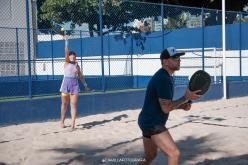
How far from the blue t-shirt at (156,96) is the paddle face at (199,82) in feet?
0.74

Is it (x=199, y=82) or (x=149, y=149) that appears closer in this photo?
(x=199, y=82)

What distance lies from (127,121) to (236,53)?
9277mm

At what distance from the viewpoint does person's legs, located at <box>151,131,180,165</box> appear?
4520 millimetres

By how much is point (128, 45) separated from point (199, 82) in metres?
16.6

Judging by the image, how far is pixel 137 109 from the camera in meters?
12.8

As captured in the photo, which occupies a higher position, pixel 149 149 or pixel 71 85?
pixel 71 85

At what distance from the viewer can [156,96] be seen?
4609 millimetres

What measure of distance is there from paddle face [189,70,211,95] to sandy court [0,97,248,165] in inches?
82.0

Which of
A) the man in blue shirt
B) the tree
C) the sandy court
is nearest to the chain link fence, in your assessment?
the tree

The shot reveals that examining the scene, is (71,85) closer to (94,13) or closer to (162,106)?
(162,106)

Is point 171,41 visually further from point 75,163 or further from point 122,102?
point 75,163

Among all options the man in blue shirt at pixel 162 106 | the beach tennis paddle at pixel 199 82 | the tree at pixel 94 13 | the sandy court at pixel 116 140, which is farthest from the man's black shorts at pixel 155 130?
the tree at pixel 94 13

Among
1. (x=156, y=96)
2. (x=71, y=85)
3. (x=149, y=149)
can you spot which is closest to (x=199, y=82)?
(x=156, y=96)

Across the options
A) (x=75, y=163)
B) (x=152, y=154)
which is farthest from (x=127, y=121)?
(x=152, y=154)
